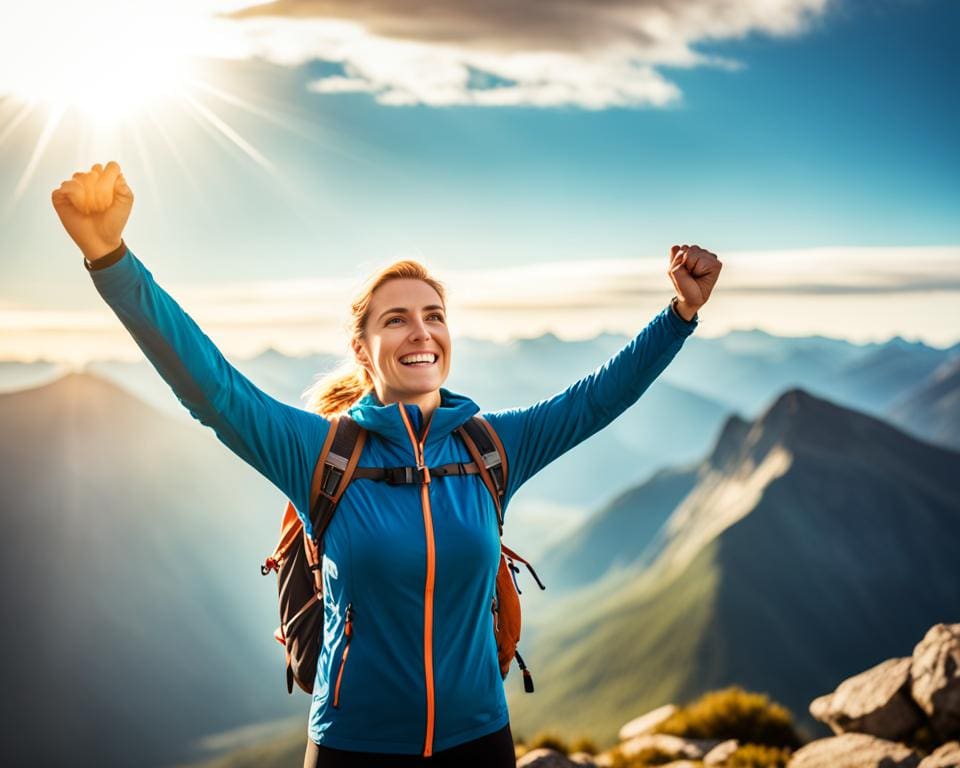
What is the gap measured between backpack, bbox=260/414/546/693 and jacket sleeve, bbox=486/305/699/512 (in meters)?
0.17

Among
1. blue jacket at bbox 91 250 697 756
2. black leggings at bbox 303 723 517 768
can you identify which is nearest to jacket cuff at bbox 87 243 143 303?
blue jacket at bbox 91 250 697 756

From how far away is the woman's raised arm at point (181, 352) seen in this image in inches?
142

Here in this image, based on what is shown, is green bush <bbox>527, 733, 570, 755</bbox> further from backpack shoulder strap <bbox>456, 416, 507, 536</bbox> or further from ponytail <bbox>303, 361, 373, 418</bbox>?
backpack shoulder strap <bbox>456, 416, 507, 536</bbox>

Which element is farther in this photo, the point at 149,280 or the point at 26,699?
the point at 26,699

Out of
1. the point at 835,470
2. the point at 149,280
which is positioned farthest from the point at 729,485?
the point at 149,280

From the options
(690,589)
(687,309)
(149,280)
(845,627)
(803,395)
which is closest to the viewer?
(149,280)

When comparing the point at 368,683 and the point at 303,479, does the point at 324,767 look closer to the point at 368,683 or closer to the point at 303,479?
the point at 368,683

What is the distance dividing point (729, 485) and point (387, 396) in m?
175

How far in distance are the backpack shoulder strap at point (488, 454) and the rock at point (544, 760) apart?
677 cm

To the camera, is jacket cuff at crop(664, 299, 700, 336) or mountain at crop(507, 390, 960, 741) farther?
mountain at crop(507, 390, 960, 741)

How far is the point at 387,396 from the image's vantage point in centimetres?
493

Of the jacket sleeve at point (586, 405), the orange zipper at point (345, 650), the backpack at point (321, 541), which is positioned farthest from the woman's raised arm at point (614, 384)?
the orange zipper at point (345, 650)

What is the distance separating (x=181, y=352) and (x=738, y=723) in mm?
14274

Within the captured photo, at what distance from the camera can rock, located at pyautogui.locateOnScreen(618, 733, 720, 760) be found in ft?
44.9
